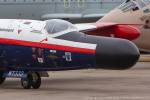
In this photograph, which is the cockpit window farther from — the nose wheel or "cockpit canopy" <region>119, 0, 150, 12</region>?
the nose wheel

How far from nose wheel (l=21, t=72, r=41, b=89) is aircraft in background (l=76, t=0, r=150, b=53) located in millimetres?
6523

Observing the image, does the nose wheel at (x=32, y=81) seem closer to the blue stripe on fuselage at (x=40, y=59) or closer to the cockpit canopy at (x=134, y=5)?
the blue stripe on fuselage at (x=40, y=59)

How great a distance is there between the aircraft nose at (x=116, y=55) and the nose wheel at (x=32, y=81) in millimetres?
1816

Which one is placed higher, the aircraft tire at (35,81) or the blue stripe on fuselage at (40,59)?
the blue stripe on fuselage at (40,59)

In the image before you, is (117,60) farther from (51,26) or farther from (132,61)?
(51,26)

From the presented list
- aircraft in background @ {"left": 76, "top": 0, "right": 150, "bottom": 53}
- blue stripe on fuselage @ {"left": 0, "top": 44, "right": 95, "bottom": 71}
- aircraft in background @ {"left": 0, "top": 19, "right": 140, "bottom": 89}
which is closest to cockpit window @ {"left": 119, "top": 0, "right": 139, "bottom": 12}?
aircraft in background @ {"left": 76, "top": 0, "right": 150, "bottom": 53}

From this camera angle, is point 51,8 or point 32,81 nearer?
point 32,81

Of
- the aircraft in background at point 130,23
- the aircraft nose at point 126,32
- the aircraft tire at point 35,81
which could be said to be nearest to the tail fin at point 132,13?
the aircraft in background at point 130,23

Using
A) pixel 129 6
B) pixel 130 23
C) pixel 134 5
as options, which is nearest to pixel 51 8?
pixel 129 6

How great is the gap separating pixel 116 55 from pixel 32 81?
2.42 meters

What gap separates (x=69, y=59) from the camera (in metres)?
19.3

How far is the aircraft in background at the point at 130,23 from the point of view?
26.8m

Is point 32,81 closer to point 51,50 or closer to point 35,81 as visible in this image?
point 35,81

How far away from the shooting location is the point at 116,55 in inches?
739
